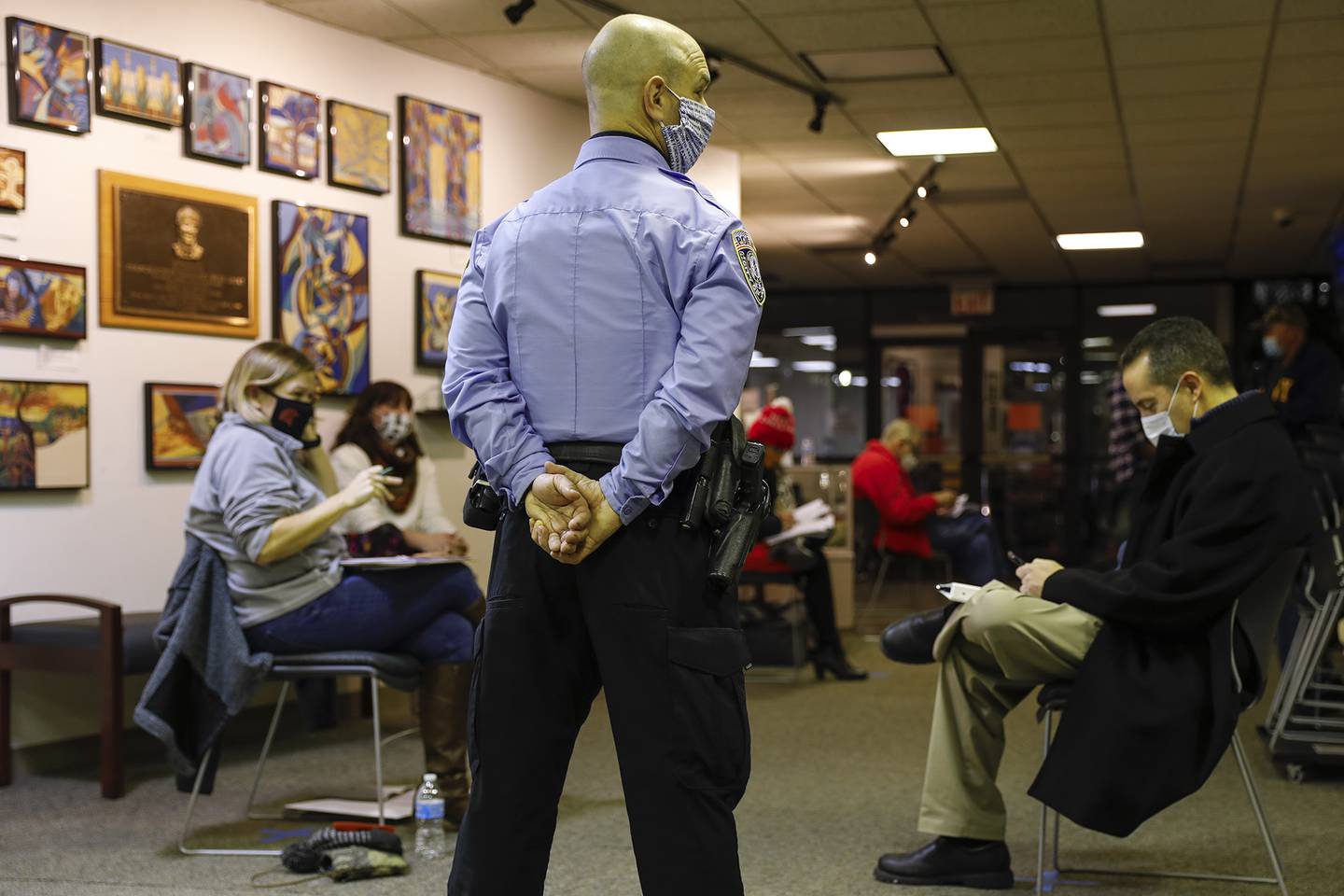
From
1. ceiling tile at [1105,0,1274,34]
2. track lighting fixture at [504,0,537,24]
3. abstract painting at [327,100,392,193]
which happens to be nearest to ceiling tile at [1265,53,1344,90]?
ceiling tile at [1105,0,1274,34]

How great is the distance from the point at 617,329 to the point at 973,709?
1.59 meters

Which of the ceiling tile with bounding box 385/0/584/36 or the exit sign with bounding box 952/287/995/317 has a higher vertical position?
the ceiling tile with bounding box 385/0/584/36

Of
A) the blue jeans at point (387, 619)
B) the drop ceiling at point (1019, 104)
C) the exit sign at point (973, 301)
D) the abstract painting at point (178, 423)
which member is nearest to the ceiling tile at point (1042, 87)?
the drop ceiling at point (1019, 104)

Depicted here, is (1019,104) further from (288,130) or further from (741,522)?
(741,522)

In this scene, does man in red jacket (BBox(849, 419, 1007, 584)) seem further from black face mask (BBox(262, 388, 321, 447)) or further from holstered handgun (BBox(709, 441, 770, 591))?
holstered handgun (BBox(709, 441, 770, 591))

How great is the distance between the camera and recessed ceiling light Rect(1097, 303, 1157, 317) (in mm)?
13938

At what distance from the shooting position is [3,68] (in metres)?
4.41

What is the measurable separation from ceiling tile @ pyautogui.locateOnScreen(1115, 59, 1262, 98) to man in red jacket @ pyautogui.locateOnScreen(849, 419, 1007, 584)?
7.95 ft

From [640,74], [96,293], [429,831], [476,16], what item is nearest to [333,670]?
[429,831]

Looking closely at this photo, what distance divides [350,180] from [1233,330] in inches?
401

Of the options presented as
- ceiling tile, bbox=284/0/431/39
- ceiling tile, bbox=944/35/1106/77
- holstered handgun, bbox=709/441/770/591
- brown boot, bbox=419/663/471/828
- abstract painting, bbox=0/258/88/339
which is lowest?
brown boot, bbox=419/663/471/828

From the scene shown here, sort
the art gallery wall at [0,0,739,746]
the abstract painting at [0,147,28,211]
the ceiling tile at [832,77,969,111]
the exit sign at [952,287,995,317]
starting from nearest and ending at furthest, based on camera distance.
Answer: the abstract painting at [0,147,28,211]
the art gallery wall at [0,0,739,746]
the ceiling tile at [832,77,969,111]
the exit sign at [952,287,995,317]

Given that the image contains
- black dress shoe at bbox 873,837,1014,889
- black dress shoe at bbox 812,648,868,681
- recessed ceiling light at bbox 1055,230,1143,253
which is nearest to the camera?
black dress shoe at bbox 873,837,1014,889

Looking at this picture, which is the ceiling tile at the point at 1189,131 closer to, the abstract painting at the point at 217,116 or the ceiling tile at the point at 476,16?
the ceiling tile at the point at 476,16
